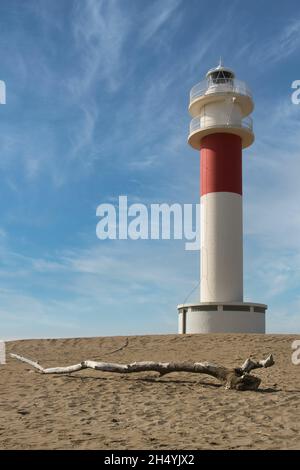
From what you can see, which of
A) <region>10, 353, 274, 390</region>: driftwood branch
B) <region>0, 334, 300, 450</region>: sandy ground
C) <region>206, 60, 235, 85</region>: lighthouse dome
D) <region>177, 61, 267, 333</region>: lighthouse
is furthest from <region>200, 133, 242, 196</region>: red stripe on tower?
<region>10, 353, 274, 390</region>: driftwood branch

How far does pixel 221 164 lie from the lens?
23.3 metres

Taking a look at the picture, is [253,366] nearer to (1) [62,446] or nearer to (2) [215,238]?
(1) [62,446]

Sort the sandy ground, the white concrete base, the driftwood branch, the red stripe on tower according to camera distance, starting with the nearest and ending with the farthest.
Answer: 1. the sandy ground
2. the driftwood branch
3. the white concrete base
4. the red stripe on tower

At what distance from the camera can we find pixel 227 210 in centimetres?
2320

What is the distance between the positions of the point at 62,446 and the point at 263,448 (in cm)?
270

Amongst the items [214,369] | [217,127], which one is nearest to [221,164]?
[217,127]

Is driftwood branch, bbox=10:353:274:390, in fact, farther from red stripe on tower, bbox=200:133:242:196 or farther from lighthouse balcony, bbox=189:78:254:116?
lighthouse balcony, bbox=189:78:254:116

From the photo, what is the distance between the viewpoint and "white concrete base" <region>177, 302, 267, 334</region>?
22.1 m

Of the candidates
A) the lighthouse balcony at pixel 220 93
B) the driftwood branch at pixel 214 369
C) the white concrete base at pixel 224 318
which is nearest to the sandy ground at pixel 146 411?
the driftwood branch at pixel 214 369

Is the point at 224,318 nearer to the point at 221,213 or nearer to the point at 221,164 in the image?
the point at 221,213

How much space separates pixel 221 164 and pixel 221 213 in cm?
222

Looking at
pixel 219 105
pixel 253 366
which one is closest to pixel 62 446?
pixel 253 366

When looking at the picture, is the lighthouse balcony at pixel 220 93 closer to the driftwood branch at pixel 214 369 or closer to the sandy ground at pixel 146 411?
the sandy ground at pixel 146 411
